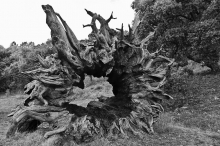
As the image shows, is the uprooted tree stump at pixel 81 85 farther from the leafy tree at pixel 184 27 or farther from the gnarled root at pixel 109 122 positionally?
the leafy tree at pixel 184 27

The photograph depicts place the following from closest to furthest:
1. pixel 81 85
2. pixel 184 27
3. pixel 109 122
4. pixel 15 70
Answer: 1. pixel 109 122
2. pixel 81 85
3. pixel 184 27
4. pixel 15 70

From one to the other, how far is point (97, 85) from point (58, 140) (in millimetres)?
20583

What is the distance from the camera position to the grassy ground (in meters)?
7.49

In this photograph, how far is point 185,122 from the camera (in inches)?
A: 422

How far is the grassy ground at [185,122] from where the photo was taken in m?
7.49

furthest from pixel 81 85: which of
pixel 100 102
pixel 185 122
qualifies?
pixel 185 122

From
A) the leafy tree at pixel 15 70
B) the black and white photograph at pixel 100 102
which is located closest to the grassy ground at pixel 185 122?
the black and white photograph at pixel 100 102

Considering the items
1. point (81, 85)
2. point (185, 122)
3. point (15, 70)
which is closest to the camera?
point (81, 85)

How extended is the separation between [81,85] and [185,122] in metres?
5.02

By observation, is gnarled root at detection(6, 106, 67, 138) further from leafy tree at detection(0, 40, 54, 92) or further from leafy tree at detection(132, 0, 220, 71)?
leafy tree at detection(0, 40, 54, 92)

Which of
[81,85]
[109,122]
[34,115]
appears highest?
[81,85]

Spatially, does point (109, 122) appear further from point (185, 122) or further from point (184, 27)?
point (184, 27)

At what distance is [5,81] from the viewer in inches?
1256

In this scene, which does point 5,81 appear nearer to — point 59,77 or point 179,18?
point 179,18
